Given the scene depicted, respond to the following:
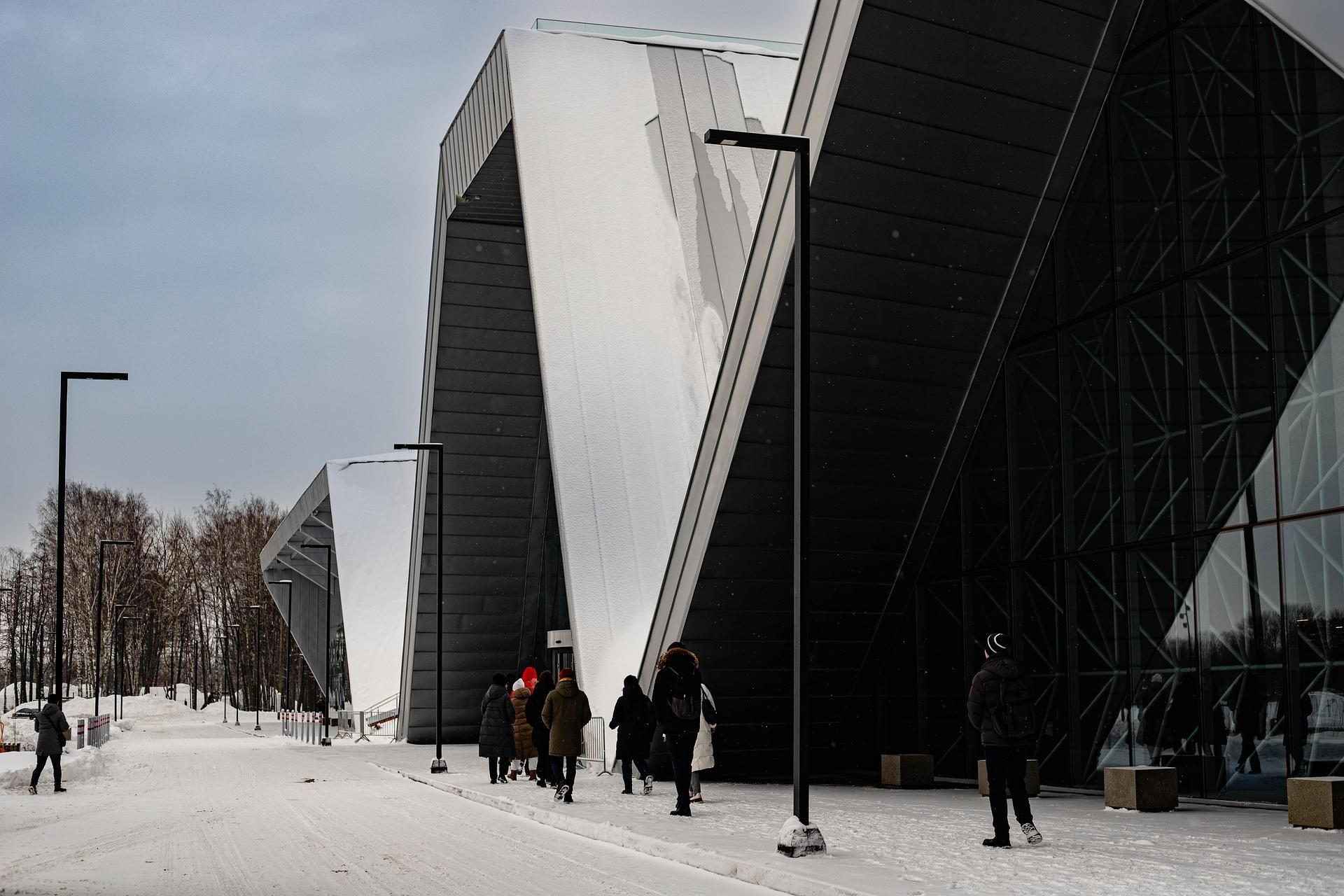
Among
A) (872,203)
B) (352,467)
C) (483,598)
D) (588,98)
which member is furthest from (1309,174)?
(352,467)

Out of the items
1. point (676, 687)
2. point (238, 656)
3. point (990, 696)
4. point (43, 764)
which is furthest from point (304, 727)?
point (238, 656)

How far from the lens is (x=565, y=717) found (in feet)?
60.1

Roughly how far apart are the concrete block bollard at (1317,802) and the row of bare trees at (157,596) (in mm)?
87604

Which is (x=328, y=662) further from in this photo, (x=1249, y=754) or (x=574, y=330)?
(x=1249, y=754)

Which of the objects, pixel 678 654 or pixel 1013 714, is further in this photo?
pixel 678 654

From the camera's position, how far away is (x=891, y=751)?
2278 centimetres

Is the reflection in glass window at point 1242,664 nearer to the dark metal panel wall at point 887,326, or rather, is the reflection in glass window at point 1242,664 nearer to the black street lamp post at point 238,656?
the dark metal panel wall at point 887,326

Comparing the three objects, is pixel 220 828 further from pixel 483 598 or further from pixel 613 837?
pixel 483 598

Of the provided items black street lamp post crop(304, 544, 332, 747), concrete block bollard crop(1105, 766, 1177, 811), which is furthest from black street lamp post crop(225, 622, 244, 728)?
concrete block bollard crop(1105, 766, 1177, 811)

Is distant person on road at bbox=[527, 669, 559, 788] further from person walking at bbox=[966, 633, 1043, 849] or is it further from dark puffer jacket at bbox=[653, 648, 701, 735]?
person walking at bbox=[966, 633, 1043, 849]

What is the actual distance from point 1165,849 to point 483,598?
2749 cm

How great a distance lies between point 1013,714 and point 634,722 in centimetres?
783

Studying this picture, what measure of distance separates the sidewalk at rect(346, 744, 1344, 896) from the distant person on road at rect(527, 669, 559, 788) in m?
0.87

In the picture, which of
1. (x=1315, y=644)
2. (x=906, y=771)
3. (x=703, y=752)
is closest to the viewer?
(x=1315, y=644)
